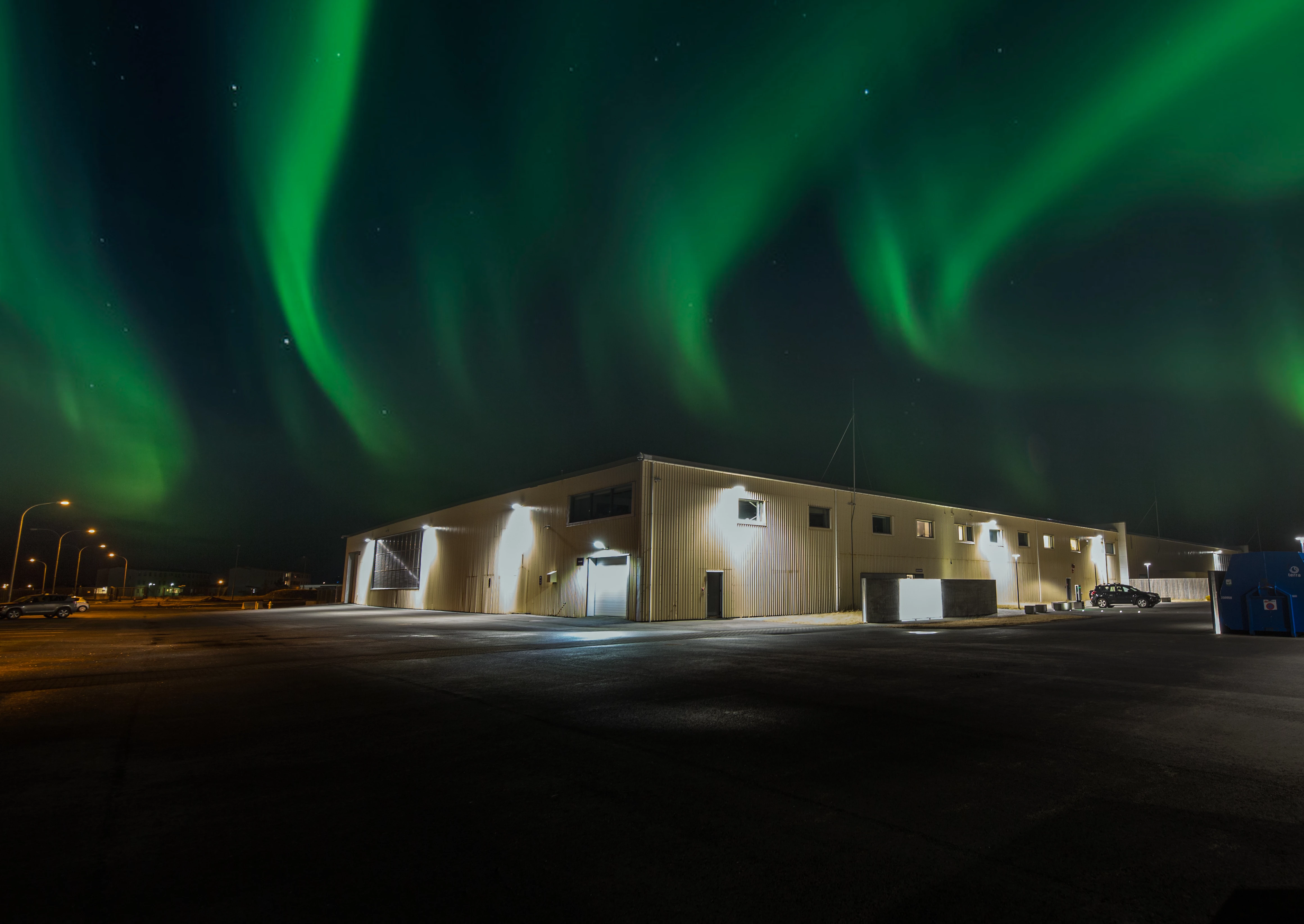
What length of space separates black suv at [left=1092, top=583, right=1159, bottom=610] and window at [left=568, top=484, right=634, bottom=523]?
35.6m

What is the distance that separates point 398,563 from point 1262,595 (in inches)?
2019

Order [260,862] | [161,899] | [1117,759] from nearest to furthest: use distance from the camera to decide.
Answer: [161,899], [260,862], [1117,759]

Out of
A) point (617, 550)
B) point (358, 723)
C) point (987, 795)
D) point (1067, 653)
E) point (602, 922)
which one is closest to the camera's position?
point (602, 922)

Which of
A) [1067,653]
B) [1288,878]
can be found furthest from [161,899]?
[1067,653]

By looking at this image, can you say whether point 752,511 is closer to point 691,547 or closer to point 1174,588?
point 691,547

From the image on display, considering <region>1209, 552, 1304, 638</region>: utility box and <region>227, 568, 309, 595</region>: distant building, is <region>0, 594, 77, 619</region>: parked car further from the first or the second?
<region>227, 568, 309, 595</region>: distant building

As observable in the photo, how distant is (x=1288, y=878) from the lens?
11.3 feet

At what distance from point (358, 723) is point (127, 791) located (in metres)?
2.55

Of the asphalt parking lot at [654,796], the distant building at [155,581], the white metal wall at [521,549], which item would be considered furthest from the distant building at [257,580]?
the asphalt parking lot at [654,796]

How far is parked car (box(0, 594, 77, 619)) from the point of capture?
3541 cm

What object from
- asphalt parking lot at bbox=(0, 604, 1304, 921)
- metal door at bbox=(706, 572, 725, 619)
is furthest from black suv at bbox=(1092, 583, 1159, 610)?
asphalt parking lot at bbox=(0, 604, 1304, 921)

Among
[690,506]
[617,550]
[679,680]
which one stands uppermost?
[690,506]

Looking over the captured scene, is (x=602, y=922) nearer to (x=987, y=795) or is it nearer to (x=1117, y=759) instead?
(x=987, y=795)

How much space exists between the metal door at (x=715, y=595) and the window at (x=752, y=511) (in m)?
3.06
